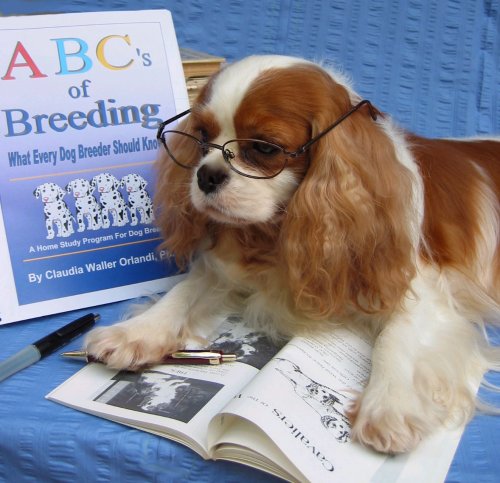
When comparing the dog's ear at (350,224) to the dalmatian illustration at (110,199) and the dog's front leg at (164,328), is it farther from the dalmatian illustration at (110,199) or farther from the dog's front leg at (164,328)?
the dalmatian illustration at (110,199)

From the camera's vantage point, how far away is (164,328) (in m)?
1.34

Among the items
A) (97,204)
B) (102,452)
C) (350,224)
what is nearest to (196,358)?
(102,452)

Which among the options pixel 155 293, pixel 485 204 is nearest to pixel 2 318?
pixel 155 293

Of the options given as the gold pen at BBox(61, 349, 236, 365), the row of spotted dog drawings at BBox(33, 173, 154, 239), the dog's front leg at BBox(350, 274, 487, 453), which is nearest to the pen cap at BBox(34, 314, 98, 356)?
the gold pen at BBox(61, 349, 236, 365)

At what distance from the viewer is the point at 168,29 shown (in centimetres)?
171

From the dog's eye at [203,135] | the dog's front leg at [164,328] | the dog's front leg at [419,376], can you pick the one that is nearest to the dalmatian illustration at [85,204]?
the dog's front leg at [164,328]

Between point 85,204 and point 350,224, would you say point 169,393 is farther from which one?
point 85,204

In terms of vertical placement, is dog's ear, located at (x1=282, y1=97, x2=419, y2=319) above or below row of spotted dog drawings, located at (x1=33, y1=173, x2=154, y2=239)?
above

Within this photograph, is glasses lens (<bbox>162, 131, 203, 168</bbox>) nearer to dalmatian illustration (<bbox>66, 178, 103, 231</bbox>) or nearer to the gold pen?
dalmatian illustration (<bbox>66, 178, 103, 231</bbox>)

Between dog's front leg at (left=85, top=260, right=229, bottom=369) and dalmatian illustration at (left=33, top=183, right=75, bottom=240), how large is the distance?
11.1 inches

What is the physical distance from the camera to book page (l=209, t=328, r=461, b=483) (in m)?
0.98

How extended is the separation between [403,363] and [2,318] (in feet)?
2.73

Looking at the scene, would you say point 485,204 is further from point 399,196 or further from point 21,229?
point 21,229

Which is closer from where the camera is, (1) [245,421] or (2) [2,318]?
(1) [245,421]
